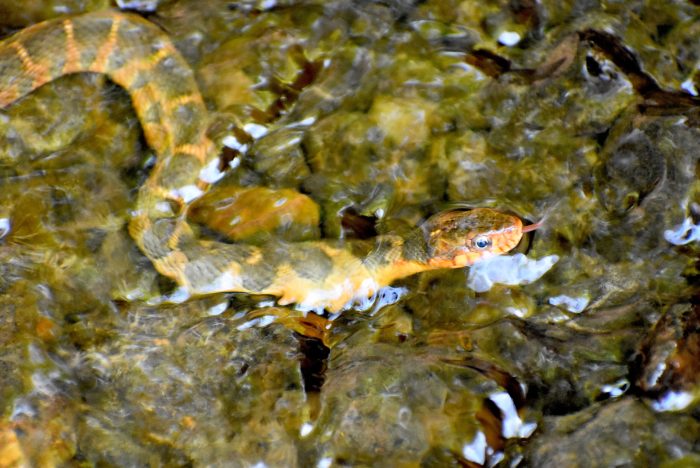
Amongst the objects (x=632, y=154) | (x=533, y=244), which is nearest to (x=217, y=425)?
(x=533, y=244)

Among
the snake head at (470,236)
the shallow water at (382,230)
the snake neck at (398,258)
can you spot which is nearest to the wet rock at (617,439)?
the shallow water at (382,230)

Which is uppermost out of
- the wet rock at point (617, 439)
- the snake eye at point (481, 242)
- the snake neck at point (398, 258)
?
the snake eye at point (481, 242)

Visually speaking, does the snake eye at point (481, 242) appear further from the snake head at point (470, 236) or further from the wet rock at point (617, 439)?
the wet rock at point (617, 439)

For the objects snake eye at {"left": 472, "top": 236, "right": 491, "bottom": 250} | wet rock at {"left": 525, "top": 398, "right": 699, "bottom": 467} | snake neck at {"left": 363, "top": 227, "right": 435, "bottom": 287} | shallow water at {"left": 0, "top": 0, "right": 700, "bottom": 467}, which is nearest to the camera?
wet rock at {"left": 525, "top": 398, "right": 699, "bottom": 467}

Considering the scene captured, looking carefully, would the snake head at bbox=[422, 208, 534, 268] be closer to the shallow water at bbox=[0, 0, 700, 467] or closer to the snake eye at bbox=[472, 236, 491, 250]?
the snake eye at bbox=[472, 236, 491, 250]

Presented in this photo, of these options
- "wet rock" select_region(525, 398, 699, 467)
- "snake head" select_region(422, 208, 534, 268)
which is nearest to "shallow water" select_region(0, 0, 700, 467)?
"wet rock" select_region(525, 398, 699, 467)

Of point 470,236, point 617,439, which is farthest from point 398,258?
point 617,439

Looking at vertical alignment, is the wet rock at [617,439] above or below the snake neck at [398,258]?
below

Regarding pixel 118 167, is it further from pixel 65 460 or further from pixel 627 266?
pixel 627 266
